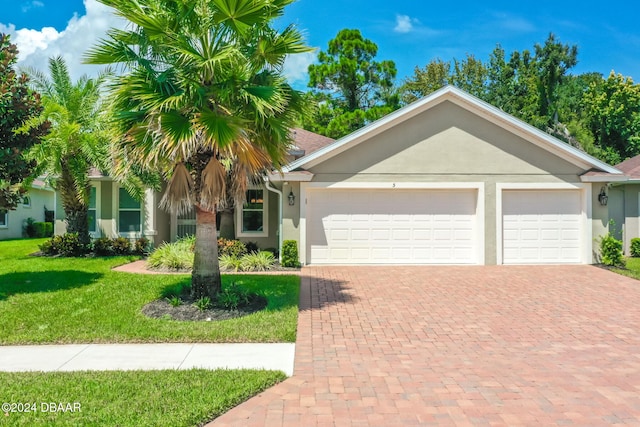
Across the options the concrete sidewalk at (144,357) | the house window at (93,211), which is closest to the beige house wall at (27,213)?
the house window at (93,211)

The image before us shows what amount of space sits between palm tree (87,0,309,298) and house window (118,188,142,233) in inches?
350

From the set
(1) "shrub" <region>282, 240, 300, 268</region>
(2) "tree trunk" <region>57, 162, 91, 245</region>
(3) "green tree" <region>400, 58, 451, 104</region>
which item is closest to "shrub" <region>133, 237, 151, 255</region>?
(2) "tree trunk" <region>57, 162, 91, 245</region>

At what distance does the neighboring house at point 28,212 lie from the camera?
75.7 feet

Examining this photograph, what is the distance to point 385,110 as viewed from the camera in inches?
1043

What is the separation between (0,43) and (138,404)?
8.78m

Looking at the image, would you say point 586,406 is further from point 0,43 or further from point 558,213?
point 0,43

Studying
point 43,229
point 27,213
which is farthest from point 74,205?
point 27,213

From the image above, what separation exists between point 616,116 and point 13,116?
3059 centimetres

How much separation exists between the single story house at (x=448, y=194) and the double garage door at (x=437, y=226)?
32 millimetres

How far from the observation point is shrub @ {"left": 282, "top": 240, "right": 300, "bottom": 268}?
13.2 metres

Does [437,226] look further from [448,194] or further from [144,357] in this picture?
[144,357]

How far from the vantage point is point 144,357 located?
5.86 meters

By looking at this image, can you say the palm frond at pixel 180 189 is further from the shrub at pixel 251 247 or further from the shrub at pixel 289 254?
the shrub at pixel 251 247

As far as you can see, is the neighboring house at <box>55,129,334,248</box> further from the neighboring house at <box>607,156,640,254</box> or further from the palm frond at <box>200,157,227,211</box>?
the neighboring house at <box>607,156,640,254</box>
